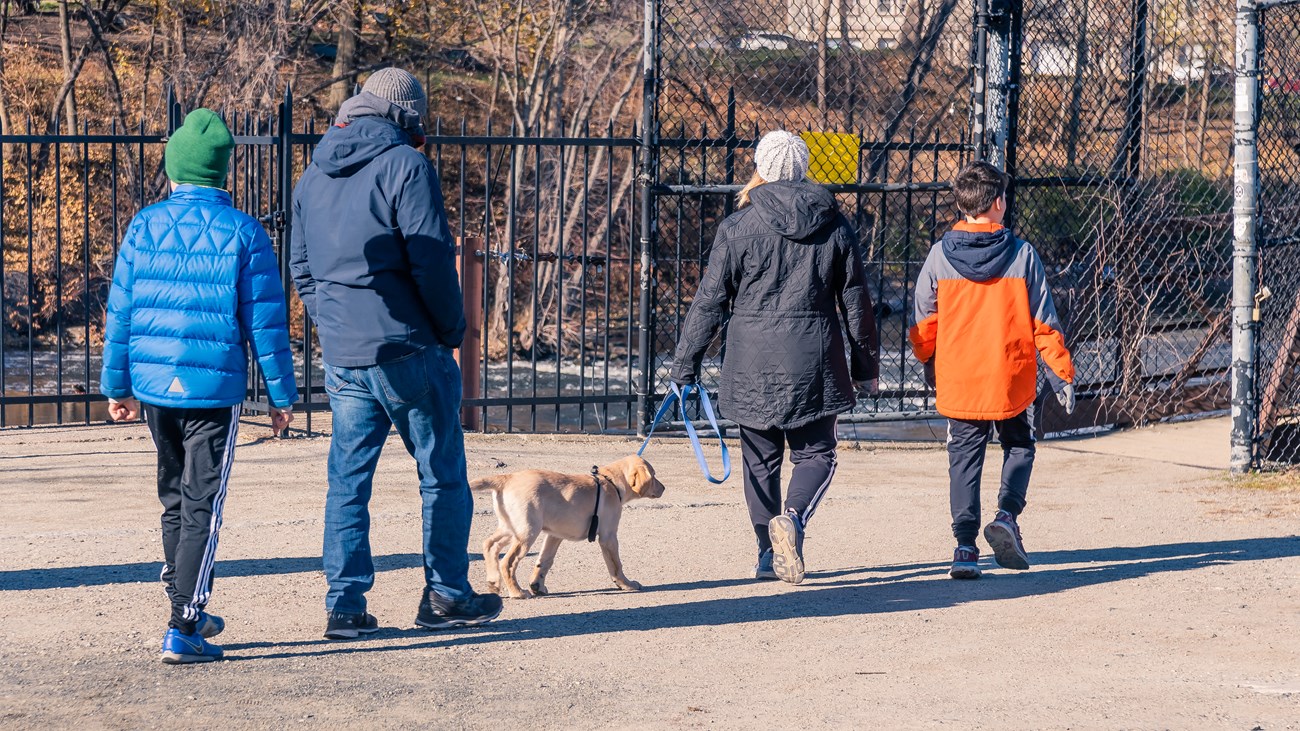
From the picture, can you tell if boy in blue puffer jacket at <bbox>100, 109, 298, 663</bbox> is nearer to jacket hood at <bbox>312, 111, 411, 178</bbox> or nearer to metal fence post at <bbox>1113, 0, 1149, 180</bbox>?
jacket hood at <bbox>312, 111, 411, 178</bbox>

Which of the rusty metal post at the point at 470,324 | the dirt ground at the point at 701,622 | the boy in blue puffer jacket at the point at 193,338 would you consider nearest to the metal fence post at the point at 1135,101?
the dirt ground at the point at 701,622

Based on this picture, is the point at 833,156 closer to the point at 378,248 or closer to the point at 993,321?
the point at 993,321

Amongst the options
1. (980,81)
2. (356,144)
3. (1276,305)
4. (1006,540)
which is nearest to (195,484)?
(356,144)

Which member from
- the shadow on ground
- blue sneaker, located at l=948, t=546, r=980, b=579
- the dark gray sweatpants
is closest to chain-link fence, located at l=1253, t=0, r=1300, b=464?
the shadow on ground

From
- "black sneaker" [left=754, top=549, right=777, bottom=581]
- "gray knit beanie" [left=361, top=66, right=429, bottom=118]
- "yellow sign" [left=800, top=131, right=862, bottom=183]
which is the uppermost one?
"yellow sign" [left=800, top=131, right=862, bottom=183]

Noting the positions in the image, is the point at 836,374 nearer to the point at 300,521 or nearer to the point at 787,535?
the point at 787,535

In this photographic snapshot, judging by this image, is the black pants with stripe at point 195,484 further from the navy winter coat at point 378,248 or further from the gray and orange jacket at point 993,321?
the gray and orange jacket at point 993,321

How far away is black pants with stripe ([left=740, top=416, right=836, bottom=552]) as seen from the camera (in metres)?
5.29

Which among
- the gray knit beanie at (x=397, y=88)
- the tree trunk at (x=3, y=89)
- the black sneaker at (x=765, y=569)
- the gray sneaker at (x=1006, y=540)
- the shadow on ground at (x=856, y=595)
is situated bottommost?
the shadow on ground at (x=856, y=595)

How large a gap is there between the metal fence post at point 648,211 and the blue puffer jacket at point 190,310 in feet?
14.3

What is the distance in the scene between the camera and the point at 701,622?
4.93 meters

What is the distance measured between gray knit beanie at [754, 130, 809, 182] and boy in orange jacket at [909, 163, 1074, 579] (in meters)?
0.68

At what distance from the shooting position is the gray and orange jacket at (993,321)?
543 centimetres

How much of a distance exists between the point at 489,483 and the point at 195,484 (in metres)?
1.04
